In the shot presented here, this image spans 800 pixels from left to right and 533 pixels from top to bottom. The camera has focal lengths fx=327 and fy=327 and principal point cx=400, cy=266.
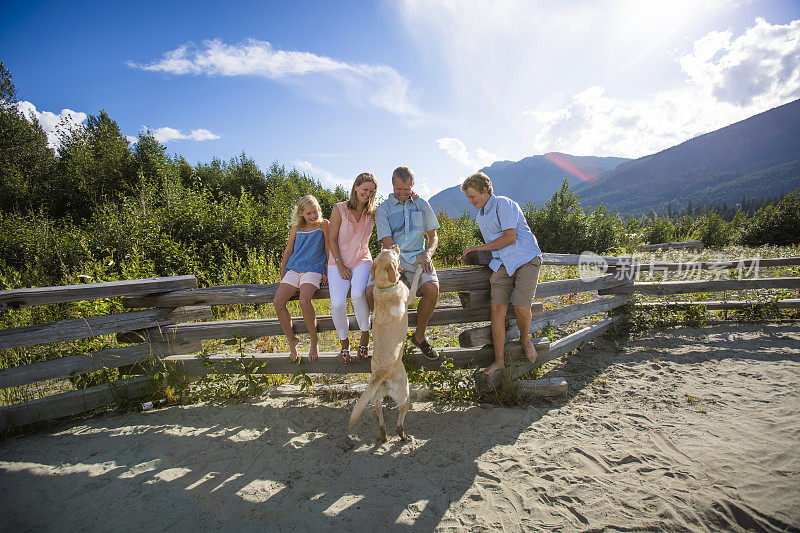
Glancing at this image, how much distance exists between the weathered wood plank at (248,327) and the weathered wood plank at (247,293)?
12.7 inches

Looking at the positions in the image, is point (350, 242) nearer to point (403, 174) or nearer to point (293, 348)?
point (403, 174)

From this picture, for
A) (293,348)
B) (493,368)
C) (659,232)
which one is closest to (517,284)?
(493,368)

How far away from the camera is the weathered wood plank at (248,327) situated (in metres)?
4.18

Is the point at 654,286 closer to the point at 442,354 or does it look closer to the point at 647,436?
the point at 647,436

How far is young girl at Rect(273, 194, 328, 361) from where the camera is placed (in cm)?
383

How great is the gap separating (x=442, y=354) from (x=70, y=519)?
3524 millimetres

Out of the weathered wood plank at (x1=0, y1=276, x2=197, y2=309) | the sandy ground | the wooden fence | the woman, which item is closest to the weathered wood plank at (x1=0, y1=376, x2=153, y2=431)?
the wooden fence

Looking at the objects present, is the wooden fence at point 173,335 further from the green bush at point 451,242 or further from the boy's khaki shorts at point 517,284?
the green bush at point 451,242

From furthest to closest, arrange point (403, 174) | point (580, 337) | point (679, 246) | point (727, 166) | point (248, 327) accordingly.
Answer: point (727, 166) → point (679, 246) → point (580, 337) → point (248, 327) → point (403, 174)

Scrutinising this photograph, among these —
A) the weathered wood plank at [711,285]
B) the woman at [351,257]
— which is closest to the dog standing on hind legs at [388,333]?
the woman at [351,257]

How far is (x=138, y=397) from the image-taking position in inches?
168

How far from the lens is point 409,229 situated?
3.88 metres

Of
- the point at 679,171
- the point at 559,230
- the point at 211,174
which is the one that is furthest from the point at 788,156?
the point at 211,174

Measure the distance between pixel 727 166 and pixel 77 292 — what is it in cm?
25527
